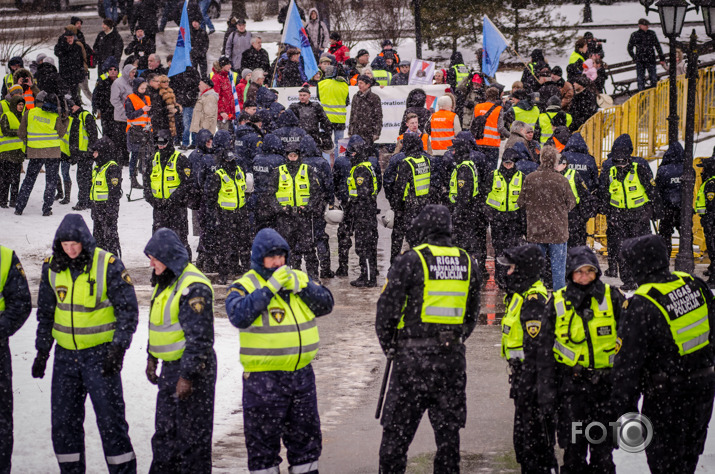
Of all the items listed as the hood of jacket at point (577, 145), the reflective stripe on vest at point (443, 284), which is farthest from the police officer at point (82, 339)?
the hood of jacket at point (577, 145)

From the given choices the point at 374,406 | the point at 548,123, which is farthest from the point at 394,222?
the point at 374,406

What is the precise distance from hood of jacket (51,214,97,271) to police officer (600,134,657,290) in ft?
25.4

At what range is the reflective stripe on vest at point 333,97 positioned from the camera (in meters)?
18.1

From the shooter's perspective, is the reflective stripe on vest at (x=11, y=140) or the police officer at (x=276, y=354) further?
the reflective stripe on vest at (x=11, y=140)

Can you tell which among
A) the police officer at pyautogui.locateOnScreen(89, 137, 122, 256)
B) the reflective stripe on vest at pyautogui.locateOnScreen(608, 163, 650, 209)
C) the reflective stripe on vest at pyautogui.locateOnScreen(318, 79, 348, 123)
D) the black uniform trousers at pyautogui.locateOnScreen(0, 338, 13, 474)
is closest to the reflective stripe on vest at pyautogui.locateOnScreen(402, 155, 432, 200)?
the reflective stripe on vest at pyautogui.locateOnScreen(608, 163, 650, 209)

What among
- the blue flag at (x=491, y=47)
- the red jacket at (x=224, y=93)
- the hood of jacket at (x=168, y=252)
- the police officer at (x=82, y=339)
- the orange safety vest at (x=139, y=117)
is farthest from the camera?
the red jacket at (x=224, y=93)

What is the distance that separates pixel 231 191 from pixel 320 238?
1406mm

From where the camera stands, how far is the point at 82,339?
24.5ft

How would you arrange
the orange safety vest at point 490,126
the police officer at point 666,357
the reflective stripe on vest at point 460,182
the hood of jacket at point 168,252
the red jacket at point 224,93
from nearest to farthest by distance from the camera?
1. the police officer at point 666,357
2. the hood of jacket at point 168,252
3. the reflective stripe on vest at point 460,182
4. the orange safety vest at point 490,126
5. the red jacket at point 224,93

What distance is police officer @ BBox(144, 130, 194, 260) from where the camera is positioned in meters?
13.8

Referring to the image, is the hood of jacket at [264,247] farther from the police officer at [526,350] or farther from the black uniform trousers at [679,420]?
the black uniform trousers at [679,420]

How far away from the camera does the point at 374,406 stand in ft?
31.2

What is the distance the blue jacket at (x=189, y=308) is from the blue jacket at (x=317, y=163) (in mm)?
6432

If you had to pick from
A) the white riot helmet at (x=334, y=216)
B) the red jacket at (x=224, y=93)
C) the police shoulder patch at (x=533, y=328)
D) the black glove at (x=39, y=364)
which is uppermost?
the red jacket at (x=224, y=93)
